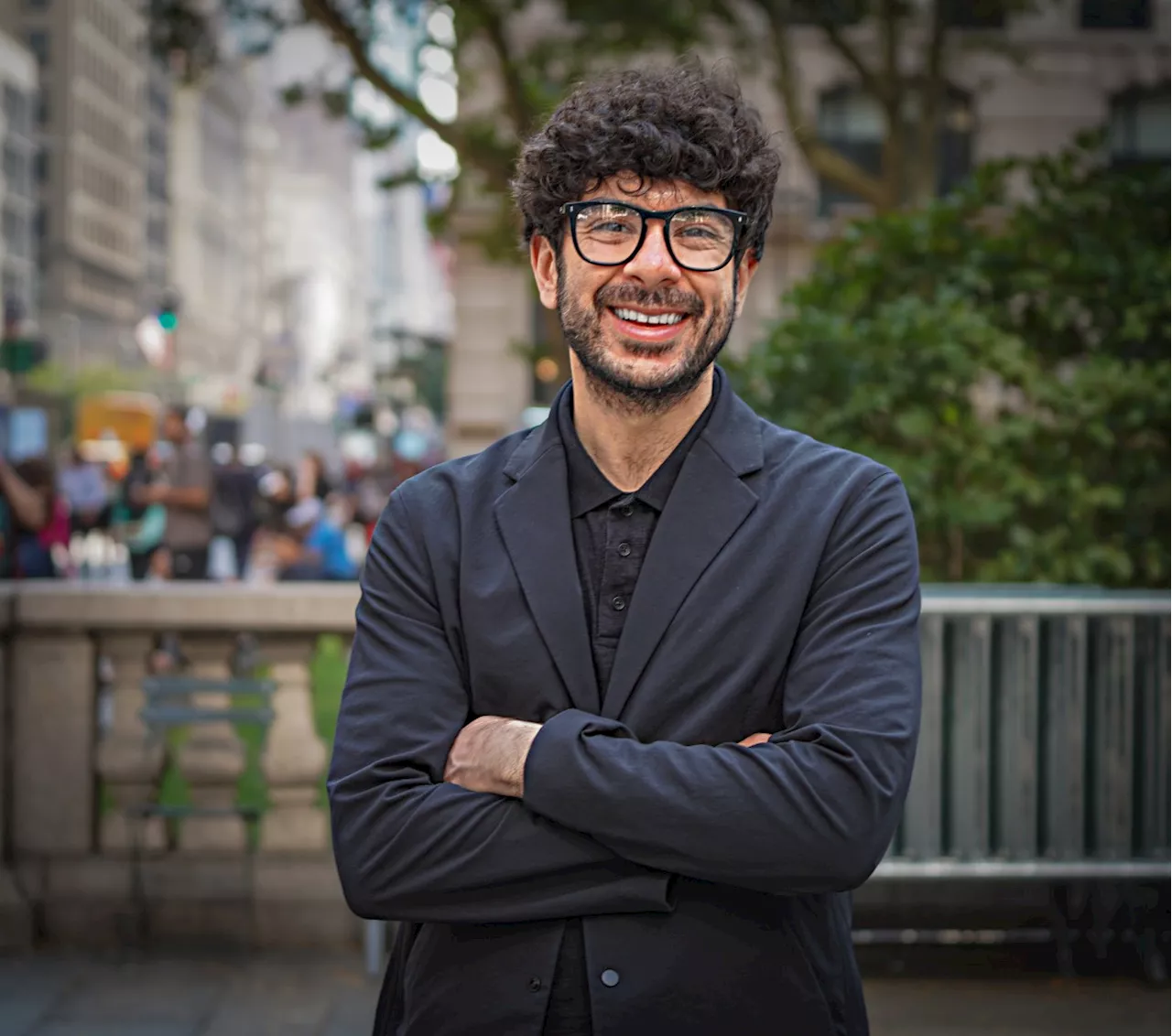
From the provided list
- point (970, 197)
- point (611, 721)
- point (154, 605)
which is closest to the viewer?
point (611, 721)

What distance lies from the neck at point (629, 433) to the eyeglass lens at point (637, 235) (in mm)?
206

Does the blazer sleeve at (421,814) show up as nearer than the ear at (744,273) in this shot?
Yes

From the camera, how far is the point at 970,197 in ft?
22.1

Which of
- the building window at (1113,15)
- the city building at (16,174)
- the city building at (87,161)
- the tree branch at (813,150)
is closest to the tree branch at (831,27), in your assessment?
the tree branch at (813,150)

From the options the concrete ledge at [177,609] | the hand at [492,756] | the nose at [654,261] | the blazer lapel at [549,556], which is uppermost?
the nose at [654,261]

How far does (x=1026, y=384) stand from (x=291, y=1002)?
136 inches

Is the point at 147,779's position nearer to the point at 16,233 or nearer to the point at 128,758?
the point at 128,758

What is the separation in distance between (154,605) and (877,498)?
4.09m

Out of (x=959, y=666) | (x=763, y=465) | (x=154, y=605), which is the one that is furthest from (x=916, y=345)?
(x=763, y=465)

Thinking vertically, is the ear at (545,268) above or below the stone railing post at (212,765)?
above

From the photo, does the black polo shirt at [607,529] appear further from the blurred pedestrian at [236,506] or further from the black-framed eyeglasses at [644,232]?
the blurred pedestrian at [236,506]

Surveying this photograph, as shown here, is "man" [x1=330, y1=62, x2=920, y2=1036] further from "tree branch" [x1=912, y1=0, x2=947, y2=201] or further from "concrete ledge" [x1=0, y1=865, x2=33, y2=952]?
"tree branch" [x1=912, y1=0, x2=947, y2=201]

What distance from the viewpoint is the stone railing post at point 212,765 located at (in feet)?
19.7

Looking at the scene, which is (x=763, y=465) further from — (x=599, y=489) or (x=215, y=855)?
(x=215, y=855)
